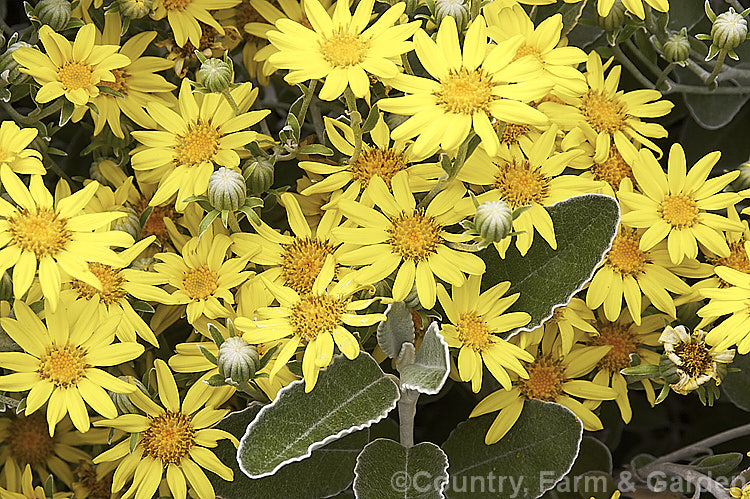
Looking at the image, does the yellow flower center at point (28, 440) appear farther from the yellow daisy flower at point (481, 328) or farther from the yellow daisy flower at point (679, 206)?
the yellow daisy flower at point (679, 206)

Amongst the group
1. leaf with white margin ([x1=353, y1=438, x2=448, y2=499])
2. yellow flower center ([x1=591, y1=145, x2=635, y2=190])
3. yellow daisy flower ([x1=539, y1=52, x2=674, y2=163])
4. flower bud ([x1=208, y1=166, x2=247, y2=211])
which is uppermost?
yellow daisy flower ([x1=539, y1=52, x2=674, y2=163])

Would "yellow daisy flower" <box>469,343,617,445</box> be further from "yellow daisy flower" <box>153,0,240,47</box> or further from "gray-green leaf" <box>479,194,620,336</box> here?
"yellow daisy flower" <box>153,0,240,47</box>

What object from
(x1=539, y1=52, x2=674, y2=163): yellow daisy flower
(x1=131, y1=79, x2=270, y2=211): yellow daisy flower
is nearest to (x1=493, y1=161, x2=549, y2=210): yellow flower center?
(x1=539, y1=52, x2=674, y2=163): yellow daisy flower

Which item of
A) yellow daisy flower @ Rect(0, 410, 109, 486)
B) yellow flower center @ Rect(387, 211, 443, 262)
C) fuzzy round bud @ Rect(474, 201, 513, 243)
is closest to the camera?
fuzzy round bud @ Rect(474, 201, 513, 243)

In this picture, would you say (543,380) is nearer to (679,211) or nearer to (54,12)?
(679,211)

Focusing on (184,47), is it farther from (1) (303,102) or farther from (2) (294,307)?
(2) (294,307)

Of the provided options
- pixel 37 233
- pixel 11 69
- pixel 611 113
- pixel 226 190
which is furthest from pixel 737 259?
pixel 11 69
